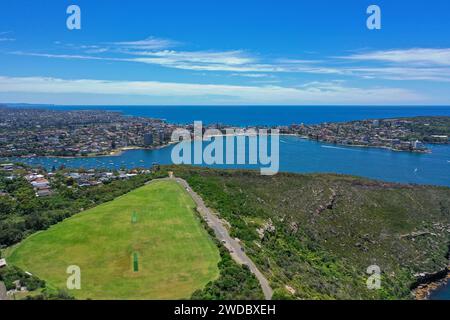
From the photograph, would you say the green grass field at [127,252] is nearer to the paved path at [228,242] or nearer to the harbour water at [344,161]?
the paved path at [228,242]

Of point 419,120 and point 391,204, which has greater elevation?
point 419,120

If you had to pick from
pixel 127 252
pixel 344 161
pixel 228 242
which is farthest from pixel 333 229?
pixel 344 161

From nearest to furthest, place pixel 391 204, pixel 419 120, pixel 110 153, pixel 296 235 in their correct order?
1. pixel 296 235
2. pixel 391 204
3. pixel 110 153
4. pixel 419 120

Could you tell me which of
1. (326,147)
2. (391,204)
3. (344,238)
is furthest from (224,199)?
(326,147)

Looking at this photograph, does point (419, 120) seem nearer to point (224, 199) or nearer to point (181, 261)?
point (224, 199)

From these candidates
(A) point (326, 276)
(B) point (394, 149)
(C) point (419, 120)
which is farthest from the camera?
(C) point (419, 120)

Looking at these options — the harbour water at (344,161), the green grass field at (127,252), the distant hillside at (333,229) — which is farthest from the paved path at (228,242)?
the harbour water at (344,161)
